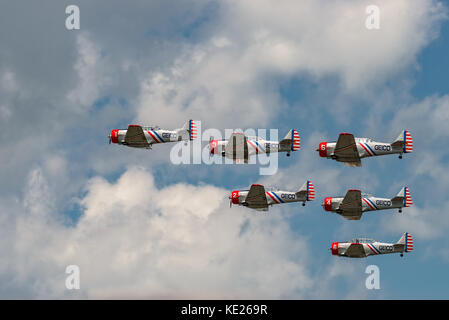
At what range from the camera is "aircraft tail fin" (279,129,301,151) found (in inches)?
7426

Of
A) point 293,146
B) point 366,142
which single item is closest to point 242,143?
point 293,146

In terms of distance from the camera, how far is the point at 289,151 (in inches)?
7461

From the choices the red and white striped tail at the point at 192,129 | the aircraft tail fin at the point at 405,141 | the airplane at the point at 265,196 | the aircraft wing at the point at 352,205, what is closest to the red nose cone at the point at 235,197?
the airplane at the point at 265,196

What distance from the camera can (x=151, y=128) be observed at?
620 feet

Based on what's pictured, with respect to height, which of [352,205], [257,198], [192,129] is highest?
[192,129]

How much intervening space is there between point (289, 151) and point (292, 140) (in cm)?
237

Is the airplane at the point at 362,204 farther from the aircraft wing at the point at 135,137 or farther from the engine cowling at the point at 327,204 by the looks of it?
the aircraft wing at the point at 135,137

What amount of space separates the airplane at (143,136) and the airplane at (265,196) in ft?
55.0

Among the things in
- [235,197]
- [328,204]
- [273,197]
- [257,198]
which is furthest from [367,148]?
[235,197]

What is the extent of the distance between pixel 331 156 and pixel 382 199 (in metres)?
18.2

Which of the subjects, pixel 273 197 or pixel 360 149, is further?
pixel 273 197

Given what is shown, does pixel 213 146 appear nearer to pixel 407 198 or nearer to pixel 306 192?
pixel 306 192

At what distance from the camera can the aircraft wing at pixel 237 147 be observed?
18375cm
